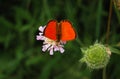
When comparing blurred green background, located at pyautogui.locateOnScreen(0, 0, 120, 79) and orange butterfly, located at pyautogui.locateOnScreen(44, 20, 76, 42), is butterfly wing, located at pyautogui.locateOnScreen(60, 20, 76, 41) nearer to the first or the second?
orange butterfly, located at pyautogui.locateOnScreen(44, 20, 76, 42)

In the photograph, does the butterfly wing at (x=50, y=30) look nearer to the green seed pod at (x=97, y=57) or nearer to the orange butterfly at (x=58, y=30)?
the orange butterfly at (x=58, y=30)

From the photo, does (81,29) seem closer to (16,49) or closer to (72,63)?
(72,63)

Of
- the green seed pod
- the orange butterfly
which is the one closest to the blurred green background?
the green seed pod

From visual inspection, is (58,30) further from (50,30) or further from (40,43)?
(40,43)

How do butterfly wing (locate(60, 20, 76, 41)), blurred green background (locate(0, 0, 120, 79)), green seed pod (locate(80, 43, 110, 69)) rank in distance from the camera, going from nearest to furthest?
1. butterfly wing (locate(60, 20, 76, 41))
2. green seed pod (locate(80, 43, 110, 69))
3. blurred green background (locate(0, 0, 120, 79))

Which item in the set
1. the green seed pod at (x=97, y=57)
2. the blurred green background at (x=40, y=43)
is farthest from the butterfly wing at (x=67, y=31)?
the blurred green background at (x=40, y=43)
